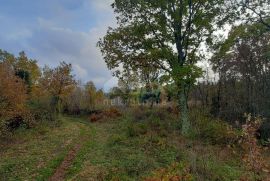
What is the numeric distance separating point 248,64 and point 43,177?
23.3m

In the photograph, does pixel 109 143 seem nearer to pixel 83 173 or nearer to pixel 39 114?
pixel 83 173

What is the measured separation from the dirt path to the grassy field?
0.19 metres

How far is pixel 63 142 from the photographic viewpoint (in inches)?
893

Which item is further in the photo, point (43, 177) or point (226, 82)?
point (226, 82)

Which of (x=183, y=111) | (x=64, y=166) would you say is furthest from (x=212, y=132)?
(x=64, y=166)

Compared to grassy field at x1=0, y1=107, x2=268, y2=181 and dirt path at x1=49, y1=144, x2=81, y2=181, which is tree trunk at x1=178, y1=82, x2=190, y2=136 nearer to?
grassy field at x1=0, y1=107, x2=268, y2=181

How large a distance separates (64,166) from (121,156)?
10.9 feet

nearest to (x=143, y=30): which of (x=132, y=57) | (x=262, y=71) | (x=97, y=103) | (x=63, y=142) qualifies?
(x=132, y=57)

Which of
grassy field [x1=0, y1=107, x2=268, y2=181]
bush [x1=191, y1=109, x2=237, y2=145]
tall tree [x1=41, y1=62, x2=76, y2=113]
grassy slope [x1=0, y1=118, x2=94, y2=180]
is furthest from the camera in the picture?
tall tree [x1=41, y1=62, x2=76, y2=113]

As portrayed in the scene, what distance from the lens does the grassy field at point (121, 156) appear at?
13.5m

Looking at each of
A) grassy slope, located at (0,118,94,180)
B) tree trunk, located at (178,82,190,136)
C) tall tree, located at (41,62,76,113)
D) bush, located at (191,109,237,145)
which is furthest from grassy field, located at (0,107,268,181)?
tall tree, located at (41,62,76,113)

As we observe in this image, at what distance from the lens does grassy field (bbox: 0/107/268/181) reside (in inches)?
531

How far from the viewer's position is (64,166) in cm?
1578

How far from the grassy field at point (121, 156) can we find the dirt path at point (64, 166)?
0.63 ft
